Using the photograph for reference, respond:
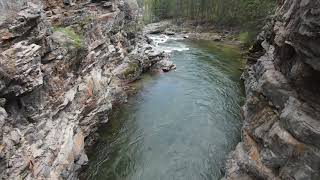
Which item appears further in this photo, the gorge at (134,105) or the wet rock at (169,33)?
the wet rock at (169,33)

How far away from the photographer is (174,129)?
23.9m

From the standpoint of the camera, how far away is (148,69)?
38406 millimetres

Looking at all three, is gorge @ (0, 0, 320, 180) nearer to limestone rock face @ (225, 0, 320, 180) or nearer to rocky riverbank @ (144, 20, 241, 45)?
limestone rock face @ (225, 0, 320, 180)

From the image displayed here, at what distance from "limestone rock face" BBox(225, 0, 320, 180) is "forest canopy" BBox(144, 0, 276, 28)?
26.5 metres

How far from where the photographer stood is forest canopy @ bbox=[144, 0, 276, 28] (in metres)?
43.5

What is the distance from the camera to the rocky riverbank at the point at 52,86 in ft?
45.8

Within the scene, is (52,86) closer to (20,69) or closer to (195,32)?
(20,69)

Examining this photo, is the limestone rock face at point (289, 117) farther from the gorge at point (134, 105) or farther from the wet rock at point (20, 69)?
the wet rock at point (20, 69)

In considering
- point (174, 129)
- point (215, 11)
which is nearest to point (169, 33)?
Result: point (215, 11)

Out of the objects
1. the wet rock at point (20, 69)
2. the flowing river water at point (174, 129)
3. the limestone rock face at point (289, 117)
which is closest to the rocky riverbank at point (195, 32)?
the flowing river water at point (174, 129)

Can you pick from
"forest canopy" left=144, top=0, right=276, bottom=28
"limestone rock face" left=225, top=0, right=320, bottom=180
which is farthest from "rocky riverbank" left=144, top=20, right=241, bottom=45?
"limestone rock face" left=225, top=0, right=320, bottom=180

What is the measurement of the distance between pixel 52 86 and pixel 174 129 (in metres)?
9.94

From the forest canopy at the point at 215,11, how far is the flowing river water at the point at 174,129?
36.4 ft

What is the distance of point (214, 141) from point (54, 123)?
11.1m
